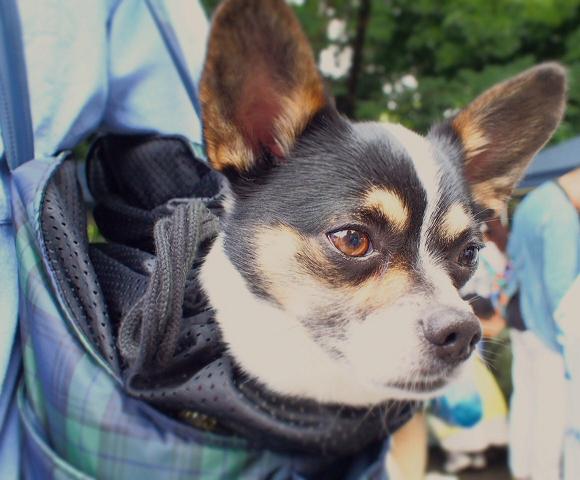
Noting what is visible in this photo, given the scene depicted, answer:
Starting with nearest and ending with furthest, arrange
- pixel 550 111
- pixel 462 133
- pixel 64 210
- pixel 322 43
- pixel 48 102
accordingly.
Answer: pixel 64 210 → pixel 48 102 → pixel 550 111 → pixel 462 133 → pixel 322 43

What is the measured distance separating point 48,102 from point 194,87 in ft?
1.21

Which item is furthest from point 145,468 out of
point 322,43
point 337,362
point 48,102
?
point 322,43

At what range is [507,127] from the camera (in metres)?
1.53

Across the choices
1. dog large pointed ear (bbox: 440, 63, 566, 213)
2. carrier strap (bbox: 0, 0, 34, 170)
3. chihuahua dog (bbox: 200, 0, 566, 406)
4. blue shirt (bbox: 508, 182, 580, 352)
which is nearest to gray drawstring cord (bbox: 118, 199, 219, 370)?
chihuahua dog (bbox: 200, 0, 566, 406)

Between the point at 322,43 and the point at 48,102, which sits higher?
the point at 48,102

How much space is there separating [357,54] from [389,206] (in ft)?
17.7

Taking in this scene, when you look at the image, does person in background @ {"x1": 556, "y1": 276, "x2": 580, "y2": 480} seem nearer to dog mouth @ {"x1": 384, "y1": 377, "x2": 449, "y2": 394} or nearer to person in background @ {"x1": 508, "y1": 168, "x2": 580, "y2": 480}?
dog mouth @ {"x1": 384, "y1": 377, "x2": 449, "y2": 394}

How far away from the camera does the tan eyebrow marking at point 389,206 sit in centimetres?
124

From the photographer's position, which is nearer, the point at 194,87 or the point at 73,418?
the point at 73,418

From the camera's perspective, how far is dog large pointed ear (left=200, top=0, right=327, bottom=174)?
111 centimetres

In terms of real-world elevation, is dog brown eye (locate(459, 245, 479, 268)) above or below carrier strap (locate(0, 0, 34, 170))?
below

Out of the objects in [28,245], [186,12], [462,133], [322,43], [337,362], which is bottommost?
[322,43]

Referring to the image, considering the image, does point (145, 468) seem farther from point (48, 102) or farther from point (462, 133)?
point (462, 133)

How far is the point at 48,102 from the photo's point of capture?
Result: 1294 millimetres
